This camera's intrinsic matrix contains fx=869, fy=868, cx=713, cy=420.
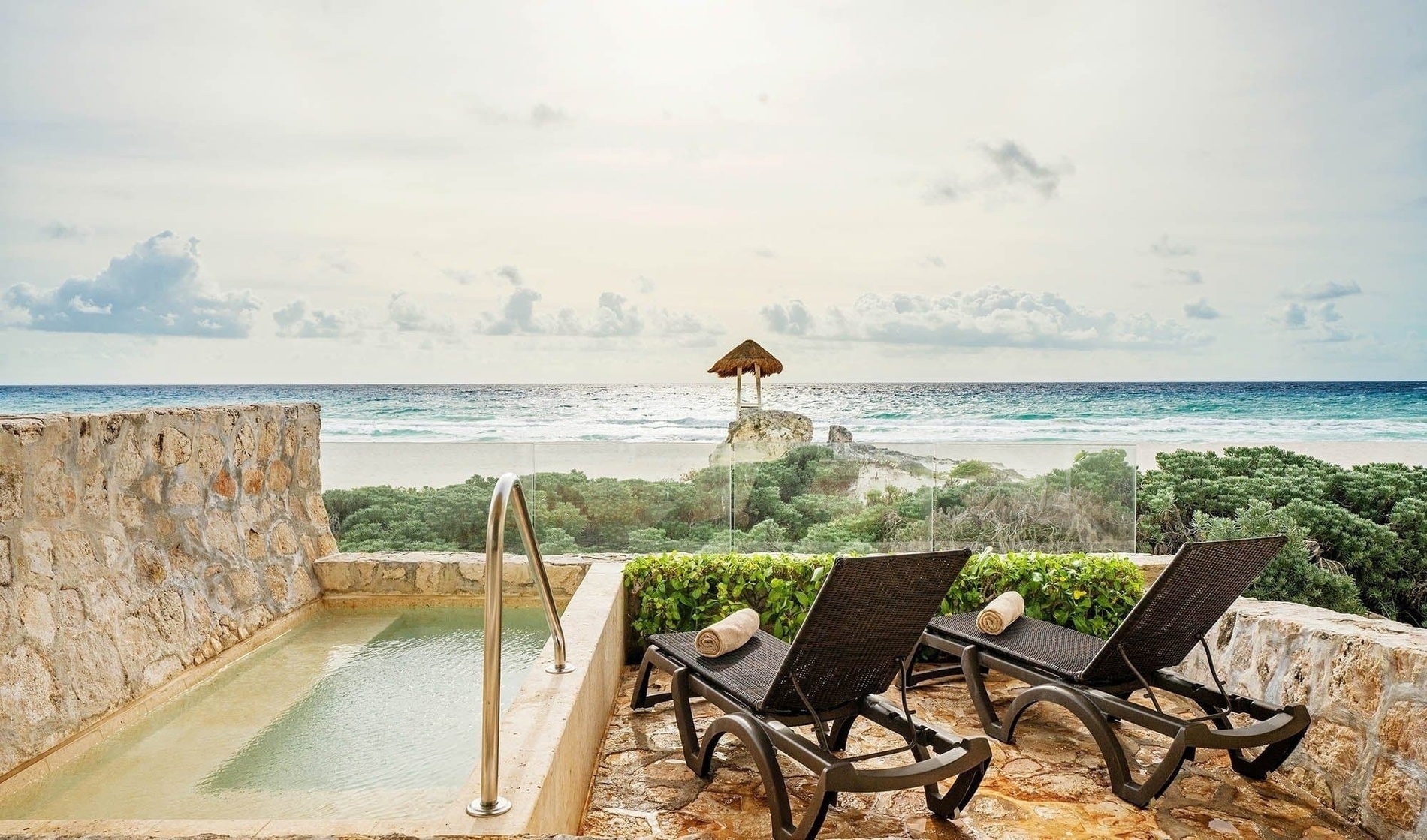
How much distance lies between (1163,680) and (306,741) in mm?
3300

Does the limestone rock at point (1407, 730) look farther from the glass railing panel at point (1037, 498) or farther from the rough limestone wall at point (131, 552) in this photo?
the rough limestone wall at point (131, 552)

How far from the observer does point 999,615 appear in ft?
12.2

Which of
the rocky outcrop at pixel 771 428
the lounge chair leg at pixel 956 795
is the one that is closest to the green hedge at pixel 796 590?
the lounge chair leg at pixel 956 795

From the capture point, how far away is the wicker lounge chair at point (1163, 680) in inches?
111

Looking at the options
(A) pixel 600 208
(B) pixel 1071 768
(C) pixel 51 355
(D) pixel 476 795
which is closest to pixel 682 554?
(B) pixel 1071 768

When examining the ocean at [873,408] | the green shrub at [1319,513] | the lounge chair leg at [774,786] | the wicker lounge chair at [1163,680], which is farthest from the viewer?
the ocean at [873,408]

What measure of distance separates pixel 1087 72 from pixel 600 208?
13770 millimetres

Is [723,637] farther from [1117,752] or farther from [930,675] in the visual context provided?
[1117,752]

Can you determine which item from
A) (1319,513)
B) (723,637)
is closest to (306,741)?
(723,637)

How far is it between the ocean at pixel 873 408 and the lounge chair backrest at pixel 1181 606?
20.7 metres

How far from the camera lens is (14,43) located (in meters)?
21.5

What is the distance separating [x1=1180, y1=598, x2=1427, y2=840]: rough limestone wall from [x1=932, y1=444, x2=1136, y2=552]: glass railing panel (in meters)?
1.98

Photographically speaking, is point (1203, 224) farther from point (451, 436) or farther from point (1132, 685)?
point (1132, 685)

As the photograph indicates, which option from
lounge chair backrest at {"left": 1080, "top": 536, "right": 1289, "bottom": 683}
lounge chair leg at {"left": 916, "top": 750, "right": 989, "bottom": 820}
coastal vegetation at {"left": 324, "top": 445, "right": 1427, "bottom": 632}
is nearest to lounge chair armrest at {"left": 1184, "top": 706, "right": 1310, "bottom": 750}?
lounge chair backrest at {"left": 1080, "top": 536, "right": 1289, "bottom": 683}
